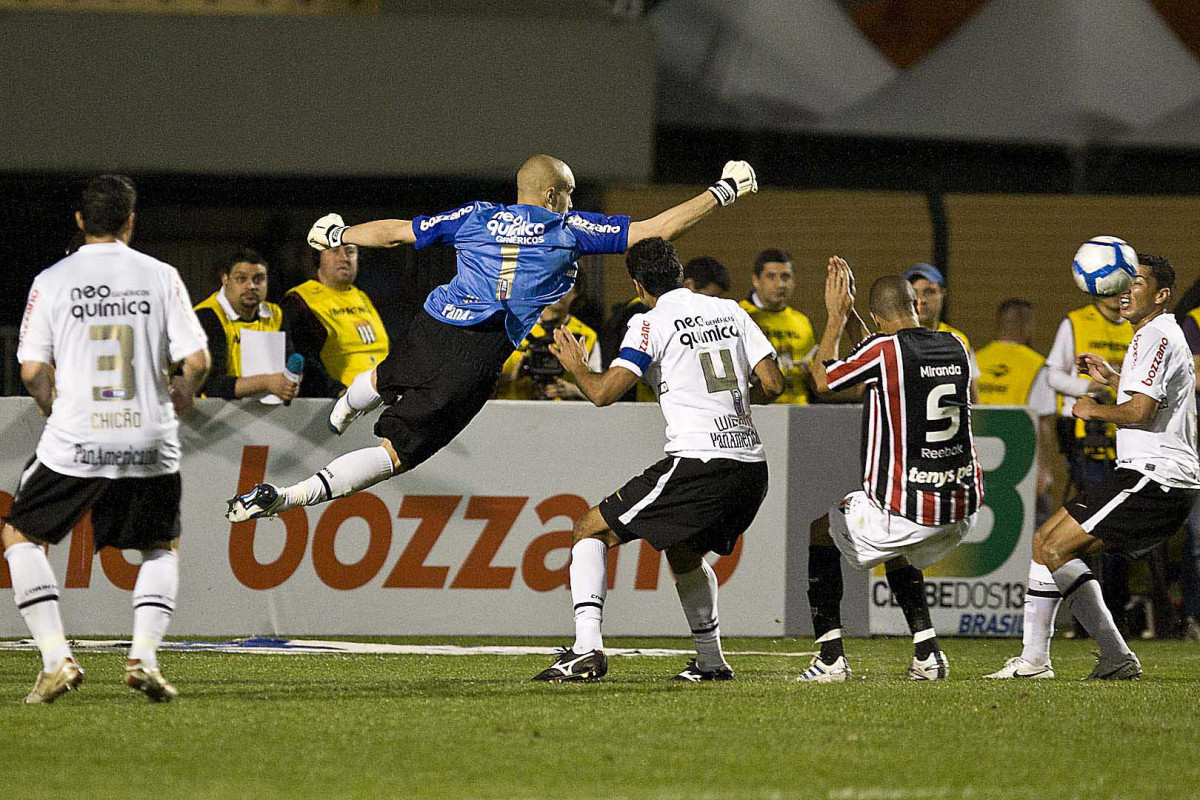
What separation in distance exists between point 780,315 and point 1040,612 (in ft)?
12.8

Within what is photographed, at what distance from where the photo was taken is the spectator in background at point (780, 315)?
11.7 meters

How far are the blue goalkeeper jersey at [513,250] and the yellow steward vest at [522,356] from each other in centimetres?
285

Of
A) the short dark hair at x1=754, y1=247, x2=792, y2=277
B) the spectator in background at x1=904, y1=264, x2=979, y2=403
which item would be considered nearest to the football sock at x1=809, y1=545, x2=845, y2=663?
the spectator in background at x1=904, y1=264, x2=979, y2=403

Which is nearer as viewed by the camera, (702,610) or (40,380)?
(40,380)

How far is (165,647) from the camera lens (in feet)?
30.7

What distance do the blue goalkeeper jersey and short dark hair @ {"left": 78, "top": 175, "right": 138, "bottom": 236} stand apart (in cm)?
167

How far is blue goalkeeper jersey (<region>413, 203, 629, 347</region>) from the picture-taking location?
8.09 m

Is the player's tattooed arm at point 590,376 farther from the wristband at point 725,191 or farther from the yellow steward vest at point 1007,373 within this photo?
the yellow steward vest at point 1007,373

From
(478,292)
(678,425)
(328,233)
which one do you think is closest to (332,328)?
(328,233)

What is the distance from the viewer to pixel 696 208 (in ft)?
26.5

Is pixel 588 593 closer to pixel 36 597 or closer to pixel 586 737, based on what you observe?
pixel 586 737

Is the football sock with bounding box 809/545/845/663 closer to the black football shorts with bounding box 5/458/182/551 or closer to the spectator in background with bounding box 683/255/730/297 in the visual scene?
the black football shorts with bounding box 5/458/182/551

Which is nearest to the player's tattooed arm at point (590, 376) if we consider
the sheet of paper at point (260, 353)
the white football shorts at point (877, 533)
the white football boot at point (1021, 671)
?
the white football shorts at point (877, 533)

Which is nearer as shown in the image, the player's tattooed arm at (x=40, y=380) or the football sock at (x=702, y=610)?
the player's tattooed arm at (x=40, y=380)
